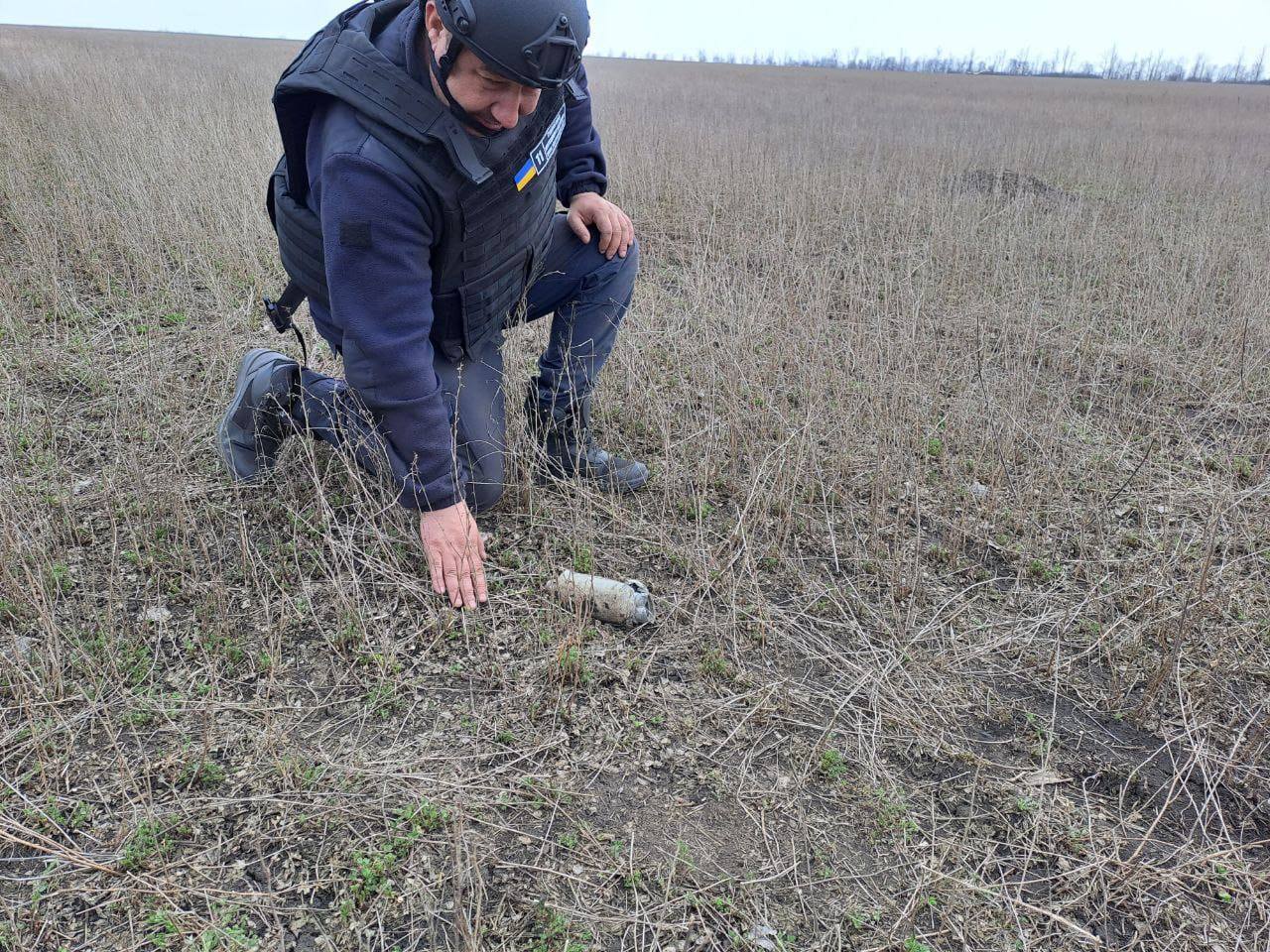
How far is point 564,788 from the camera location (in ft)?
6.17

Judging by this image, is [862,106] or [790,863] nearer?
[790,863]

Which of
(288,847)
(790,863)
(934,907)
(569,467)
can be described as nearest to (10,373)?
(569,467)

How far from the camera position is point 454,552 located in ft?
7.66

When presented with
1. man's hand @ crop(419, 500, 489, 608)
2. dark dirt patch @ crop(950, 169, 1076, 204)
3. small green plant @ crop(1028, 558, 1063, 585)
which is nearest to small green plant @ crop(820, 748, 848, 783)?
man's hand @ crop(419, 500, 489, 608)

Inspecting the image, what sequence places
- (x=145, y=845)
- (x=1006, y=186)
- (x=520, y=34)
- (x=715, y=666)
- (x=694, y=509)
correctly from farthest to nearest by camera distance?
(x=1006, y=186) → (x=694, y=509) → (x=715, y=666) → (x=520, y=34) → (x=145, y=845)

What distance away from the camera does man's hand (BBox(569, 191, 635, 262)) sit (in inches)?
116

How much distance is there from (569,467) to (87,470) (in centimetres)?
179

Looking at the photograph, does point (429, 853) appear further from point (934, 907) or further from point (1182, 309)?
point (1182, 309)

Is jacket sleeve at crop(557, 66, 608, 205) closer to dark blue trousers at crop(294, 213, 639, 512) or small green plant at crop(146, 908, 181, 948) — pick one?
dark blue trousers at crop(294, 213, 639, 512)

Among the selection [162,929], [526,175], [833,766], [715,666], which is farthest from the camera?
[526,175]

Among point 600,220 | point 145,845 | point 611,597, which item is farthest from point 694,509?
point 145,845

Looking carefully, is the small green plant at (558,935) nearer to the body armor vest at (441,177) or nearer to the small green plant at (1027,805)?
the small green plant at (1027,805)

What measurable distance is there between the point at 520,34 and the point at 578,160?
121 cm

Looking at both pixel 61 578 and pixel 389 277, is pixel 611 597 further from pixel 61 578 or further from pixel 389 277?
pixel 61 578
